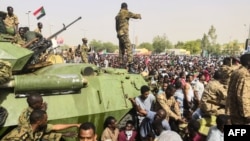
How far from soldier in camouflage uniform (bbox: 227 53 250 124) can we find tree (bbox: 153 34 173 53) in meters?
112

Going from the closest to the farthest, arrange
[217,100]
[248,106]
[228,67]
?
[248,106], [217,100], [228,67]

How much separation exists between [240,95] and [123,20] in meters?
6.95

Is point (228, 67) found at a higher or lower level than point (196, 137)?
higher

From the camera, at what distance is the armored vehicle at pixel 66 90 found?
235 inches

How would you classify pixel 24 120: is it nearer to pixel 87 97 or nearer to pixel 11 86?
pixel 11 86

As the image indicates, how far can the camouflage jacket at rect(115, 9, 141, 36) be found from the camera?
37.4 feet

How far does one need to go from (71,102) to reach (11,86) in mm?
1045

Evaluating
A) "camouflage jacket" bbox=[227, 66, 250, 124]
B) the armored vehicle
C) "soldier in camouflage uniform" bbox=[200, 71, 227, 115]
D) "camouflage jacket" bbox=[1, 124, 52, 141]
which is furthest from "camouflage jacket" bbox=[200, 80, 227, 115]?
"camouflage jacket" bbox=[1, 124, 52, 141]

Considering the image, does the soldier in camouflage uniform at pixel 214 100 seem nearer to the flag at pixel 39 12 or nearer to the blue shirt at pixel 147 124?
the blue shirt at pixel 147 124

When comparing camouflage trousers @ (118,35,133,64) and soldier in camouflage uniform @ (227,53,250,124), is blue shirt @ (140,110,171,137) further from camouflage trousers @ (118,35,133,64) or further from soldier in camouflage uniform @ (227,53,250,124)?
camouflage trousers @ (118,35,133,64)

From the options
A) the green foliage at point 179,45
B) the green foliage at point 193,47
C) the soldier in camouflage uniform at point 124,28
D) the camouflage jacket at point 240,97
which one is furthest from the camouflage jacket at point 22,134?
the green foliage at point 179,45

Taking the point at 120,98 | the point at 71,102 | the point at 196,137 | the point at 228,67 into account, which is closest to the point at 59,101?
the point at 71,102

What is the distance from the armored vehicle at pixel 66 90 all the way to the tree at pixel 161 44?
109859 mm

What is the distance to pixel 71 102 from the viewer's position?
6500mm
